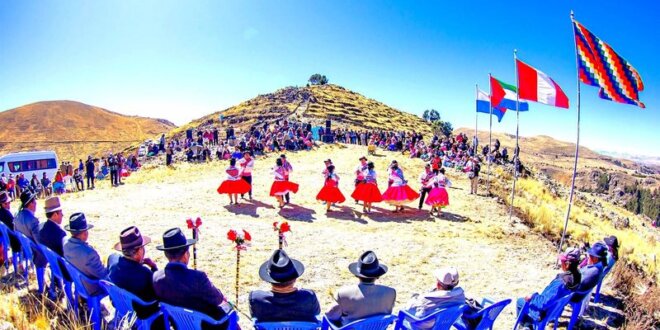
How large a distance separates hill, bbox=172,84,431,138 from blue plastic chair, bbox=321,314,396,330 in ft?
144

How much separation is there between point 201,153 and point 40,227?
2009cm

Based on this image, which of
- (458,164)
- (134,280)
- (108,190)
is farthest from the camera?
(458,164)

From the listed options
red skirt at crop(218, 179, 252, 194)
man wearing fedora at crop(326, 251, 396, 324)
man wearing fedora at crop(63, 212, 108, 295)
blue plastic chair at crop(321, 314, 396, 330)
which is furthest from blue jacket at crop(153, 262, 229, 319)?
red skirt at crop(218, 179, 252, 194)

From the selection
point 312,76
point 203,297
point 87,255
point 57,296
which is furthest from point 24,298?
point 312,76

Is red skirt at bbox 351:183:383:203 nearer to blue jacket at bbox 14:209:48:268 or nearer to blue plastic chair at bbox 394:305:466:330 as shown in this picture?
blue plastic chair at bbox 394:305:466:330

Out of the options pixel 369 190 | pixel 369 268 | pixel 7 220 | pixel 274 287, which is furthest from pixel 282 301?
pixel 369 190

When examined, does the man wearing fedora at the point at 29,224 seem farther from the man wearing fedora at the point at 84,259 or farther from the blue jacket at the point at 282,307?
the blue jacket at the point at 282,307

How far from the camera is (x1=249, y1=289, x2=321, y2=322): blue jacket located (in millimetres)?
3662

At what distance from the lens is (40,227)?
5371 mm

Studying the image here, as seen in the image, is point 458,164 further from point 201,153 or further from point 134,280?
point 134,280

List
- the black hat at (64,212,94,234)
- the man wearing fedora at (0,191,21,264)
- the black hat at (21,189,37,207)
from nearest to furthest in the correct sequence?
the black hat at (64,212,94,234)
the black hat at (21,189,37,207)
the man wearing fedora at (0,191,21,264)

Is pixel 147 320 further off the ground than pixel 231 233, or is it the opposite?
pixel 231 233

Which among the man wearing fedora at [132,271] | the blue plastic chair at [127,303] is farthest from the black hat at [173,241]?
the blue plastic chair at [127,303]

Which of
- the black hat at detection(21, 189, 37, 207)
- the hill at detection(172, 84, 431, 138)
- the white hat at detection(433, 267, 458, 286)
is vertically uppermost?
the hill at detection(172, 84, 431, 138)
